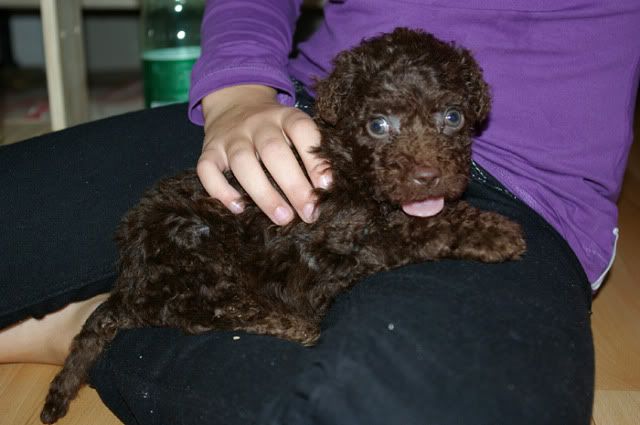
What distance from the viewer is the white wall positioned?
28.3ft

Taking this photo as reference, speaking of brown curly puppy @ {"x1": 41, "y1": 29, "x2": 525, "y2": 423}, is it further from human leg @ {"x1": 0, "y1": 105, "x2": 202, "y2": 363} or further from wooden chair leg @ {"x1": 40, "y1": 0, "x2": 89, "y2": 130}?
wooden chair leg @ {"x1": 40, "y1": 0, "x2": 89, "y2": 130}

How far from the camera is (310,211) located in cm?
228

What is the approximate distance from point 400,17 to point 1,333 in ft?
6.91

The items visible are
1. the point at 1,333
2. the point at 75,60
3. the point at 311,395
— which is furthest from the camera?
the point at 75,60

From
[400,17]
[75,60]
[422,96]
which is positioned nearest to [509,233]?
[422,96]

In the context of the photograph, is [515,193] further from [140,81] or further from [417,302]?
[140,81]

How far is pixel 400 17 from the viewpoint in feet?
8.52

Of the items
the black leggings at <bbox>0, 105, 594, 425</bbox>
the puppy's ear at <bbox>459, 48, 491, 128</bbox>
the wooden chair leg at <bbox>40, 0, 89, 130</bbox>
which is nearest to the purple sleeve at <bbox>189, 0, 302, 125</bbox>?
the black leggings at <bbox>0, 105, 594, 425</bbox>

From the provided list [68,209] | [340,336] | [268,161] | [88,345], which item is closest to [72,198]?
[68,209]

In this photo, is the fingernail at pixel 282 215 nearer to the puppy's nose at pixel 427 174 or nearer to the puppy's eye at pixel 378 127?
the puppy's eye at pixel 378 127

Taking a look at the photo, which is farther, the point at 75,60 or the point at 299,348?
the point at 75,60

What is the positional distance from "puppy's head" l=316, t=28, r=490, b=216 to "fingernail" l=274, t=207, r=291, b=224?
0.75 ft

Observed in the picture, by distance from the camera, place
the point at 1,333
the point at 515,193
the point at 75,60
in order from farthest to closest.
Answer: the point at 75,60, the point at 1,333, the point at 515,193

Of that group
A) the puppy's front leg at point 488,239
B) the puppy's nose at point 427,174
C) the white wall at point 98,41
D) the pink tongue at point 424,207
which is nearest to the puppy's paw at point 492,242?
the puppy's front leg at point 488,239
